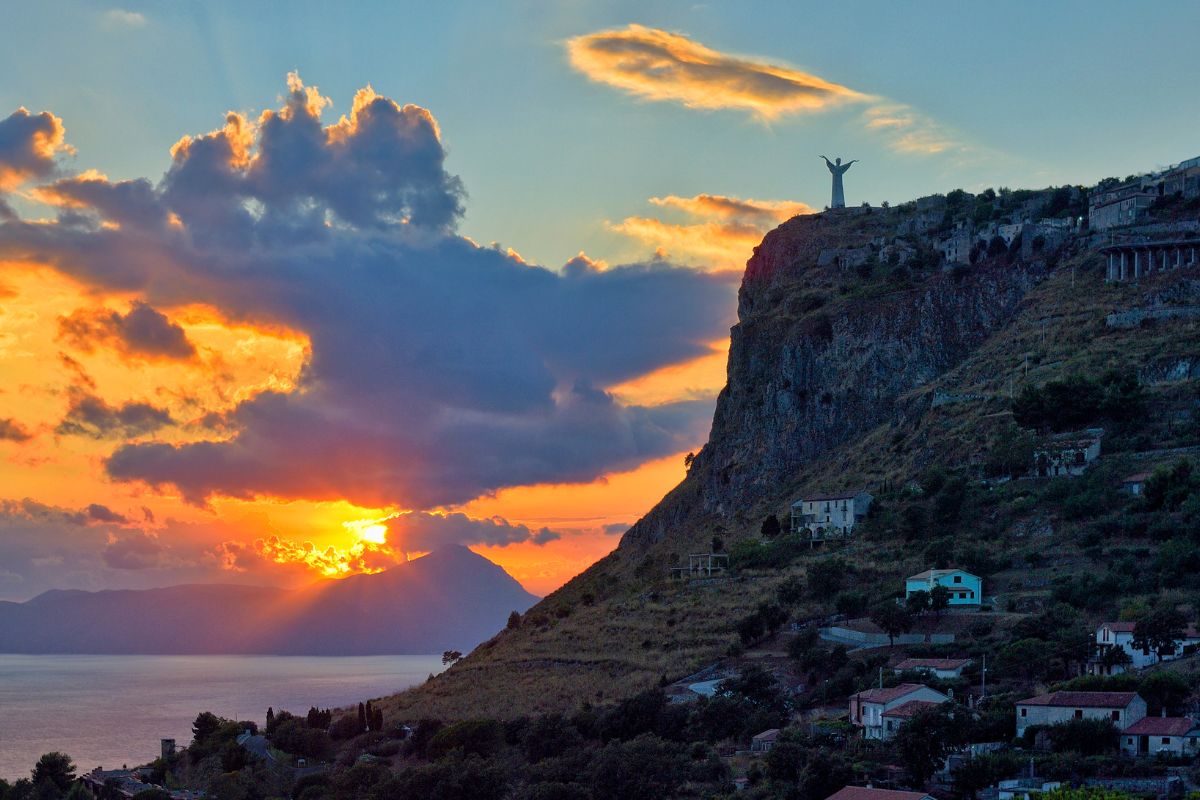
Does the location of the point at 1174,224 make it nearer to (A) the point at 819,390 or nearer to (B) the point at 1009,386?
(B) the point at 1009,386

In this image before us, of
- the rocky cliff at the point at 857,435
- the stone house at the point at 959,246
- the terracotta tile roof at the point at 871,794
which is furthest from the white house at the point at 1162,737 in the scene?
the stone house at the point at 959,246

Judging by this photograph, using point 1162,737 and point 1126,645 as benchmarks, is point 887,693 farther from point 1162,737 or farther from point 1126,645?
point 1162,737

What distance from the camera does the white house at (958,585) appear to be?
7062 centimetres

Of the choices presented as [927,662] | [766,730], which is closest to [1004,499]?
[927,662]

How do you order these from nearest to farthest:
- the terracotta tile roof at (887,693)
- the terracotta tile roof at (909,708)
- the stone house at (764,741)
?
the terracotta tile roof at (909,708) < the terracotta tile roof at (887,693) < the stone house at (764,741)

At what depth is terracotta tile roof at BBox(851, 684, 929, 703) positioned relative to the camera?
5638 cm

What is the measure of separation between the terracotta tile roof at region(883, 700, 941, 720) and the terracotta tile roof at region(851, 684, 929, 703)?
519mm

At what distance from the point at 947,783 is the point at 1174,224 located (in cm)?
6312

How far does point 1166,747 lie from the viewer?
160 ft

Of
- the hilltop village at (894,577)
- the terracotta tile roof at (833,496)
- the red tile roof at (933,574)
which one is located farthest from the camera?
the terracotta tile roof at (833,496)

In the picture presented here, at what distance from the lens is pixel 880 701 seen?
56.4 metres

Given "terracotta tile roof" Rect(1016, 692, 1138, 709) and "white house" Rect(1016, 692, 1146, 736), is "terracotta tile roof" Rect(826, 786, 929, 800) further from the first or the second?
"terracotta tile roof" Rect(1016, 692, 1138, 709)

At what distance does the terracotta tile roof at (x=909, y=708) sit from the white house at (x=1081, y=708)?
328 cm

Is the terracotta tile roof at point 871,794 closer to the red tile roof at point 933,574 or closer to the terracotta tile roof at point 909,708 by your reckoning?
the terracotta tile roof at point 909,708
